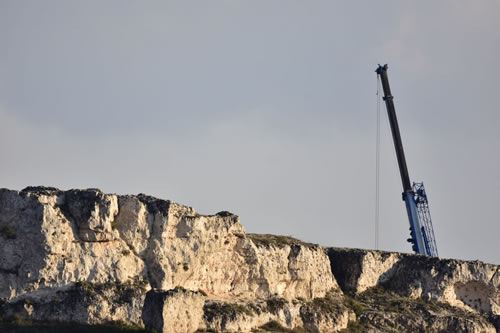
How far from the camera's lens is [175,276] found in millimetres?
70375

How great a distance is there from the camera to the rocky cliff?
66.2 meters

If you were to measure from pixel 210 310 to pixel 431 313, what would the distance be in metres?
18.5

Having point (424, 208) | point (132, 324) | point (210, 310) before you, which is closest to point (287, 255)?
point (210, 310)

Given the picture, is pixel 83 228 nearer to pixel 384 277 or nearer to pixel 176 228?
pixel 176 228

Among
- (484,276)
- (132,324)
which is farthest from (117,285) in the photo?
(484,276)

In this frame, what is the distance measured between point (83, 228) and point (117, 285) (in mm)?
3662

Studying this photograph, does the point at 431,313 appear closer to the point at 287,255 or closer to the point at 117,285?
the point at 287,255

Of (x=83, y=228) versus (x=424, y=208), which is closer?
(x=83, y=228)

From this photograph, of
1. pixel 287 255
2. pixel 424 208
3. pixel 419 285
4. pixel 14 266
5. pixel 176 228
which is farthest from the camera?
pixel 424 208

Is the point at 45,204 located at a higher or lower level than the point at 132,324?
higher

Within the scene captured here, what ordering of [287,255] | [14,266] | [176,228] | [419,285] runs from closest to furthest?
[14,266]
[176,228]
[287,255]
[419,285]

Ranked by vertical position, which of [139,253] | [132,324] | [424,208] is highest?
[424,208]

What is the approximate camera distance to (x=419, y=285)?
3342 inches

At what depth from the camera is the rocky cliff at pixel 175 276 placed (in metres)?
66.2
